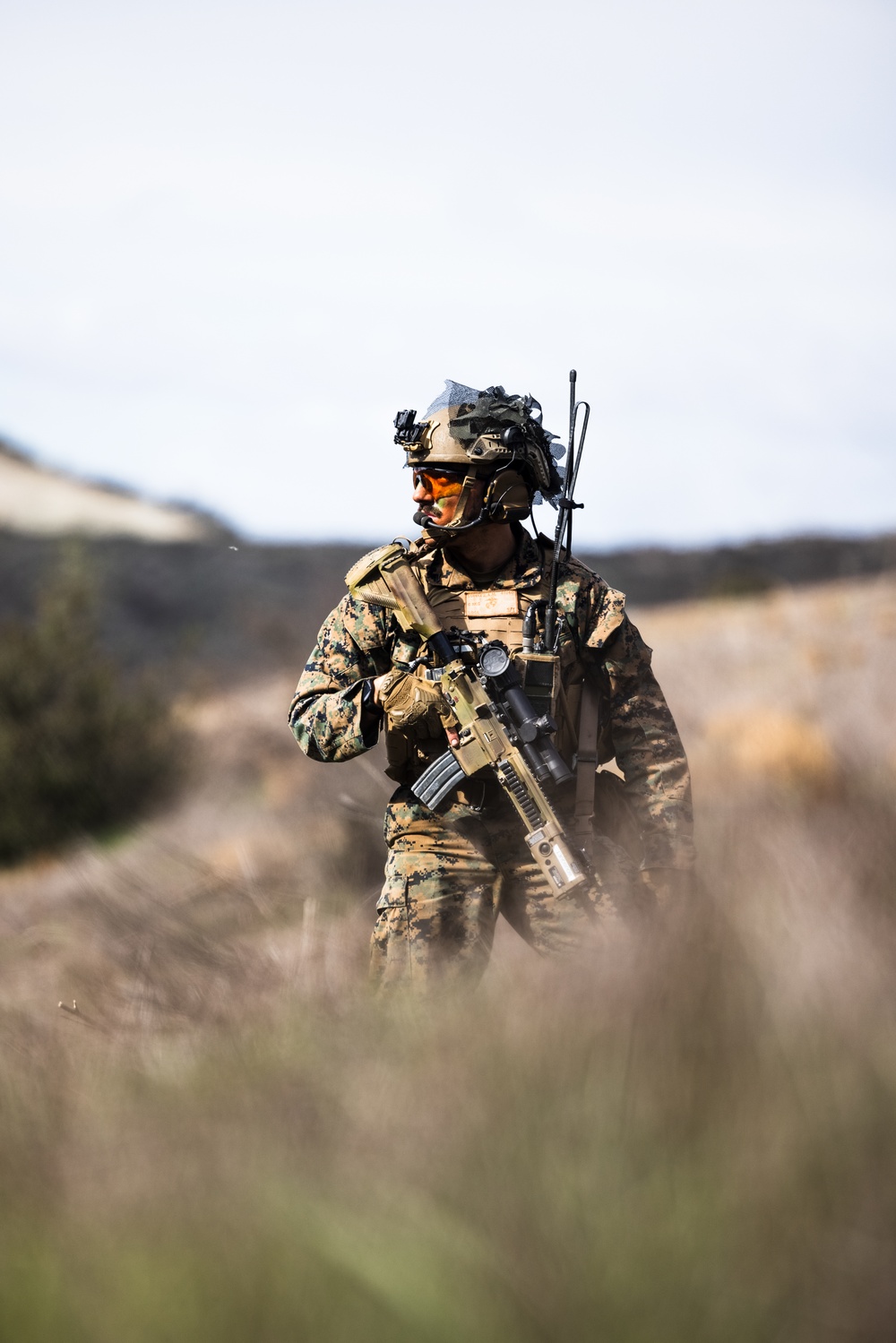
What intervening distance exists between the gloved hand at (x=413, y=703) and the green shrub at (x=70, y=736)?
1642 cm

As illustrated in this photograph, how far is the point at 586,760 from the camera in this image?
4.15 metres

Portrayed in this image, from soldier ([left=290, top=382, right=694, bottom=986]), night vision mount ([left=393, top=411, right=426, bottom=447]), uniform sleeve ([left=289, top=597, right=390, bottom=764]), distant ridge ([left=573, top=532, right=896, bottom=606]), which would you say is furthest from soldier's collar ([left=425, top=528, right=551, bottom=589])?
distant ridge ([left=573, top=532, right=896, bottom=606])

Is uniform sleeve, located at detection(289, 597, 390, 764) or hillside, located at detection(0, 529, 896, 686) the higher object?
hillside, located at detection(0, 529, 896, 686)

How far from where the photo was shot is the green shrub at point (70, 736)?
1962 cm

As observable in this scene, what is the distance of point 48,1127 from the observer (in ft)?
8.65

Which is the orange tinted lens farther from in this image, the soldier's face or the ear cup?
the ear cup

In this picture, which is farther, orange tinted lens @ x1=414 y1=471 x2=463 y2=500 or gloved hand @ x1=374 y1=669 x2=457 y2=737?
orange tinted lens @ x1=414 y1=471 x2=463 y2=500

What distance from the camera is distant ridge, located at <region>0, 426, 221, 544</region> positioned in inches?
1734

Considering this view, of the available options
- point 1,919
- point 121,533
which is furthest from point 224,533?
point 1,919

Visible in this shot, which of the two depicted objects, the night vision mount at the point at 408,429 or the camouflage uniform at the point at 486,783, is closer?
the camouflage uniform at the point at 486,783

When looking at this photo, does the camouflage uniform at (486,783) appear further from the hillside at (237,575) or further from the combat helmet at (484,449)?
the hillside at (237,575)

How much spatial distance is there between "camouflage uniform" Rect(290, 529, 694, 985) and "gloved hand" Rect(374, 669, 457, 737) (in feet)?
0.29

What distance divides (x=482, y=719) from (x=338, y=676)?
21.8 inches

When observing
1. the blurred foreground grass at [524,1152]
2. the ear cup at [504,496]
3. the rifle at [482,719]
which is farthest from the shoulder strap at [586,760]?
the blurred foreground grass at [524,1152]
